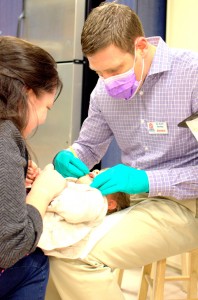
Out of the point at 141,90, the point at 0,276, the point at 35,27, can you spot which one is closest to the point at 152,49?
the point at 141,90

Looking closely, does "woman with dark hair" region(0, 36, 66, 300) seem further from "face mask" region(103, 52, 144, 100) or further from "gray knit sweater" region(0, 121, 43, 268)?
"face mask" region(103, 52, 144, 100)

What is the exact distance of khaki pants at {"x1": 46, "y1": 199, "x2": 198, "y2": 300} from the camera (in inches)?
45.2

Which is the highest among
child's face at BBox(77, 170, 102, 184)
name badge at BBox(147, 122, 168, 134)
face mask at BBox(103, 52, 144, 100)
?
face mask at BBox(103, 52, 144, 100)

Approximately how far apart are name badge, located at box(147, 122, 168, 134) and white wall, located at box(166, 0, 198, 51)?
804 millimetres

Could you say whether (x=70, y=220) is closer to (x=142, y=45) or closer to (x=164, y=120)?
(x=164, y=120)

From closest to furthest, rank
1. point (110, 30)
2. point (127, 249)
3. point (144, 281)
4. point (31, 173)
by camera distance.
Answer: point (31, 173)
point (127, 249)
point (110, 30)
point (144, 281)

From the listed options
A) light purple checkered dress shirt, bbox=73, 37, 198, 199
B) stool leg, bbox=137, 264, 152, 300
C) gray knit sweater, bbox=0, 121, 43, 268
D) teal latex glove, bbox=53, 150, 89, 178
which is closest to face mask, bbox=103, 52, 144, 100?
light purple checkered dress shirt, bbox=73, 37, 198, 199

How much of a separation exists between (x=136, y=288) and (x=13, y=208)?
141 centimetres

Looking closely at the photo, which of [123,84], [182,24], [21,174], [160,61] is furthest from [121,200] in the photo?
[182,24]

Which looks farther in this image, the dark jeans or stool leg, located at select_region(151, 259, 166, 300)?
stool leg, located at select_region(151, 259, 166, 300)

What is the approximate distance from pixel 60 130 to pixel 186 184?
136 cm

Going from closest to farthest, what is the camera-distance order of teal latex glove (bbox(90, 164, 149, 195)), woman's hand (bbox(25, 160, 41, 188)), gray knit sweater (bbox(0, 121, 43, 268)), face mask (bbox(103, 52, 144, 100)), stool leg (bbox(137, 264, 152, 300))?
1. gray knit sweater (bbox(0, 121, 43, 268))
2. woman's hand (bbox(25, 160, 41, 188))
3. teal latex glove (bbox(90, 164, 149, 195))
4. face mask (bbox(103, 52, 144, 100))
5. stool leg (bbox(137, 264, 152, 300))

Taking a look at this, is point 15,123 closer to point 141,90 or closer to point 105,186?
point 105,186

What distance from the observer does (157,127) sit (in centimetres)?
145
